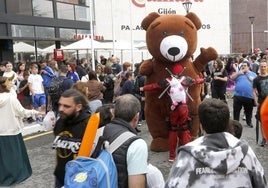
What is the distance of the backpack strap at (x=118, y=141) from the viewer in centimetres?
283

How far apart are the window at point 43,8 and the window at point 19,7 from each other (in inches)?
15.5

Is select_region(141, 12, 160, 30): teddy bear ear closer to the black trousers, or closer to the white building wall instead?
the black trousers

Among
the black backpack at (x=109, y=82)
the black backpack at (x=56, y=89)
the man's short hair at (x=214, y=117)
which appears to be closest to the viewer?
the man's short hair at (x=214, y=117)

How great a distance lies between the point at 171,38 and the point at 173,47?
0.58 feet

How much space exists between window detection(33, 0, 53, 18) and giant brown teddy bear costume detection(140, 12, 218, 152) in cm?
1423

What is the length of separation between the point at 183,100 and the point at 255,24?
144 ft

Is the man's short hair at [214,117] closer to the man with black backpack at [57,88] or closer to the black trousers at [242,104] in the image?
the man with black backpack at [57,88]

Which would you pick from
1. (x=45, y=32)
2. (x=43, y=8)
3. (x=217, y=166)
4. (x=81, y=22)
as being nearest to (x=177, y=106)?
(x=217, y=166)

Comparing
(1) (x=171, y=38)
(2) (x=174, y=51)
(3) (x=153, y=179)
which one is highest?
(1) (x=171, y=38)

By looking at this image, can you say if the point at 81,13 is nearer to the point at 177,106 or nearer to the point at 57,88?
the point at 57,88

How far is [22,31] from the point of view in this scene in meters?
18.9

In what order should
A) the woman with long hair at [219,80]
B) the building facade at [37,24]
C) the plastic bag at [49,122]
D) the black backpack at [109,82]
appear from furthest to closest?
the building facade at [37,24], the woman with long hair at [219,80], the black backpack at [109,82], the plastic bag at [49,122]

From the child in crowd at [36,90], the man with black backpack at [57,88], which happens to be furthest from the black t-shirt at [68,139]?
the child in crowd at [36,90]

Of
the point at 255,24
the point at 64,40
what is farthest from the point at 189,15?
the point at 255,24
